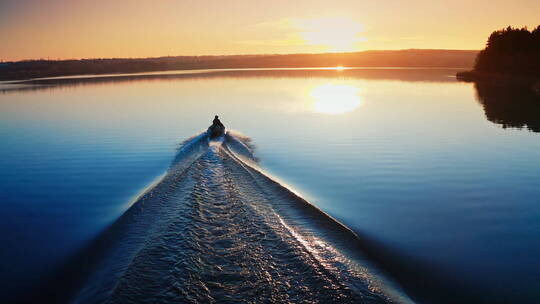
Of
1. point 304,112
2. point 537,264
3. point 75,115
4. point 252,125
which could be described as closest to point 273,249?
point 537,264

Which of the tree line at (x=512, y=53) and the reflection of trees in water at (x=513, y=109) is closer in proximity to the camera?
the reflection of trees in water at (x=513, y=109)

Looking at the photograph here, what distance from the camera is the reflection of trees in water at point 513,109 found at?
3894 cm

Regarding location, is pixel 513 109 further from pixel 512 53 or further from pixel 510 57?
pixel 512 53

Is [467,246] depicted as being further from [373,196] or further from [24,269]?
[24,269]

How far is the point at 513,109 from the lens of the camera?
48.7 meters

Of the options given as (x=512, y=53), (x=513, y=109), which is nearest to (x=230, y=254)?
(x=513, y=109)

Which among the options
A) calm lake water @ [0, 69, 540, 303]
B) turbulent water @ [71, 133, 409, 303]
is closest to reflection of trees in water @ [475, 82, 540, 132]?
calm lake water @ [0, 69, 540, 303]

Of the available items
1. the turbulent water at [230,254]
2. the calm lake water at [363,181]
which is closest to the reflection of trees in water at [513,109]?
the calm lake water at [363,181]

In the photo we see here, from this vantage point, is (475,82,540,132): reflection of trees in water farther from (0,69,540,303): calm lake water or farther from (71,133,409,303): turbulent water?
(71,133,409,303): turbulent water

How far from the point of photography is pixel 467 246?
1290 centimetres

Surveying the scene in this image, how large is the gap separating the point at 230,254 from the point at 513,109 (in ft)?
167

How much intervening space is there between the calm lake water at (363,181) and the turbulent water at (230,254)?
1.34m

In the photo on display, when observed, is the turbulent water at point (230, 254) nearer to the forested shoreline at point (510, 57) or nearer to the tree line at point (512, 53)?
the forested shoreline at point (510, 57)

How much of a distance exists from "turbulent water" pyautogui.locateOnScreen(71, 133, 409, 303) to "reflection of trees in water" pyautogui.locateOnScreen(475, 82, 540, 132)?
32522 millimetres
